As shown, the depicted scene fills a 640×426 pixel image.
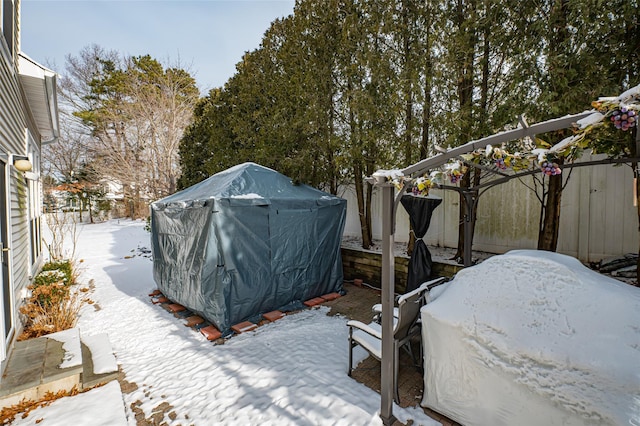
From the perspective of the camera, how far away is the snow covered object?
6.07ft

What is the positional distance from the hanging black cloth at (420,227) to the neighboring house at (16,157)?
15.9 feet

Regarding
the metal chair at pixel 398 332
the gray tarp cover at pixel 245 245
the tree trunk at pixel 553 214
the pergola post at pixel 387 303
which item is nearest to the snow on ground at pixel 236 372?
the pergola post at pixel 387 303

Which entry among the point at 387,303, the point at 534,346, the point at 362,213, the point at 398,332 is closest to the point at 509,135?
the point at 534,346

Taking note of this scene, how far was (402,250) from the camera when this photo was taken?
669cm

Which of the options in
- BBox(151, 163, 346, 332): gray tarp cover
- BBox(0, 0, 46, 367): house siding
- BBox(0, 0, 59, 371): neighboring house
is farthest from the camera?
BBox(151, 163, 346, 332): gray tarp cover

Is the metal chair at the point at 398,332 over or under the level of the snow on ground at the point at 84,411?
over

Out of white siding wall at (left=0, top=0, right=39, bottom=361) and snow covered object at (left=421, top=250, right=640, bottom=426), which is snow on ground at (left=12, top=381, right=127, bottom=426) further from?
snow covered object at (left=421, top=250, right=640, bottom=426)

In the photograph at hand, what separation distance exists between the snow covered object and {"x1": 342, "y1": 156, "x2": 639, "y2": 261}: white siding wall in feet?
9.22

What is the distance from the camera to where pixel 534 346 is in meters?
2.09

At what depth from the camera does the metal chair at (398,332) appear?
295 centimetres

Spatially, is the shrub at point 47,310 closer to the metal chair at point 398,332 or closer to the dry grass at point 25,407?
the dry grass at point 25,407

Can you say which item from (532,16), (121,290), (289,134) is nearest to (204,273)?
(121,290)

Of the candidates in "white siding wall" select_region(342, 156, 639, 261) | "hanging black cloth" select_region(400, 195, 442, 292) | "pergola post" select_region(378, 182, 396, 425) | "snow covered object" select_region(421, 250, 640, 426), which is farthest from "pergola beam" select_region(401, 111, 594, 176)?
"white siding wall" select_region(342, 156, 639, 261)

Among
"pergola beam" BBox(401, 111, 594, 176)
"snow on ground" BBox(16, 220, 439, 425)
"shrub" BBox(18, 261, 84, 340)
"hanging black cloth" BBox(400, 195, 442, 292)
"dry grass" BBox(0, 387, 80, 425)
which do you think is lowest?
"snow on ground" BBox(16, 220, 439, 425)
